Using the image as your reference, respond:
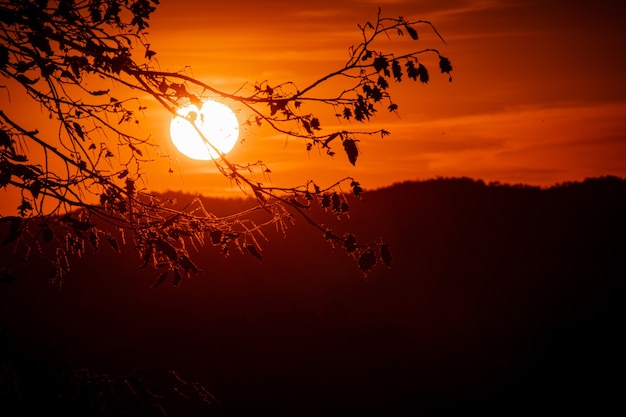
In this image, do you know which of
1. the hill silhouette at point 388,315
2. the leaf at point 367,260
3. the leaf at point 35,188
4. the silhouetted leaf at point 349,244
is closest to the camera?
the leaf at point 35,188

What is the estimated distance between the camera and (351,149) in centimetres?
704

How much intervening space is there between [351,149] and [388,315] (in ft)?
59.2

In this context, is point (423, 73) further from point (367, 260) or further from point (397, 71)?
point (367, 260)

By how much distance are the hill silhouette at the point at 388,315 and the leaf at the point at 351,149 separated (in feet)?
38.8

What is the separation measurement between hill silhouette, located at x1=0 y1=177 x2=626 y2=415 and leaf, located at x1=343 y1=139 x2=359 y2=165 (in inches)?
466

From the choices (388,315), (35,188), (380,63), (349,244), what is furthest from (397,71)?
(388,315)

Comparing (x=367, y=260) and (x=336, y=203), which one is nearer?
(x=367, y=260)

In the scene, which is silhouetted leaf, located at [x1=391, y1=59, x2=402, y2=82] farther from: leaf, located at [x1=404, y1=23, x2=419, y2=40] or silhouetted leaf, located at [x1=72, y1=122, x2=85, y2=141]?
silhouetted leaf, located at [x1=72, y1=122, x2=85, y2=141]

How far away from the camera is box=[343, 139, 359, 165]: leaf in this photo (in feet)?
23.0

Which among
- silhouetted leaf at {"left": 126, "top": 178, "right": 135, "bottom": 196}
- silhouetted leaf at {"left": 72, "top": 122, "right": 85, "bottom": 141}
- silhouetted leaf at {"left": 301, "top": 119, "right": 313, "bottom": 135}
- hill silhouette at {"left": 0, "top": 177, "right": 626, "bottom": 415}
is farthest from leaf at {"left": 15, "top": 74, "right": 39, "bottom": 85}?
hill silhouette at {"left": 0, "top": 177, "right": 626, "bottom": 415}

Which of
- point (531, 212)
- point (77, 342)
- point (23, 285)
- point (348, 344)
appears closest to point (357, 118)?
point (348, 344)

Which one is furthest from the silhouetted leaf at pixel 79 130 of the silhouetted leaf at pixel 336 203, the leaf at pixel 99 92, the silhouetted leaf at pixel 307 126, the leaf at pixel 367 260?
the leaf at pixel 367 260

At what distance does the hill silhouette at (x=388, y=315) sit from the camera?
1988cm

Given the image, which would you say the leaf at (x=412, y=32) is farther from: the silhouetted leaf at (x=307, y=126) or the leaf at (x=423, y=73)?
the silhouetted leaf at (x=307, y=126)
